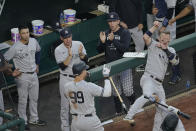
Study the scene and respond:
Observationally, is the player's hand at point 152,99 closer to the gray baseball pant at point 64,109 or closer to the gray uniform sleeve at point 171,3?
the gray baseball pant at point 64,109

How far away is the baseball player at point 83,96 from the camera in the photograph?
8016 mm

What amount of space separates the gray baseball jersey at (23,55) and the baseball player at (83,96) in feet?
6.66

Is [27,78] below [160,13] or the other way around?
below

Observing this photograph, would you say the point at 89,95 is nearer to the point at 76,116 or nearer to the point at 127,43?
the point at 76,116

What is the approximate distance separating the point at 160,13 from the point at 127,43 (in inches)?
74.4

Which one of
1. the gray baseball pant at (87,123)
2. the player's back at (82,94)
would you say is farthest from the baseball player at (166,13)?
the player's back at (82,94)

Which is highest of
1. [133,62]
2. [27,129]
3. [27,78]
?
[133,62]

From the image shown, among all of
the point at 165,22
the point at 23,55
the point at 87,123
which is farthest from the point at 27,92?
the point at 165,22

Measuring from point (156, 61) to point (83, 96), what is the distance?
1.42 m

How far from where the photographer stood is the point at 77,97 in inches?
319

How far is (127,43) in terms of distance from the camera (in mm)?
9500

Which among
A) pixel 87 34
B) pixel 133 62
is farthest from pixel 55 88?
pixel 133 62

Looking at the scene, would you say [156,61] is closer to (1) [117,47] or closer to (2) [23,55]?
(1) [117,47]

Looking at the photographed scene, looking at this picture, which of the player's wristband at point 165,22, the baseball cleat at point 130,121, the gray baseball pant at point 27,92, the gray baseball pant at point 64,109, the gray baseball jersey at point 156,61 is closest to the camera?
the baseball cleat at point 130,121
